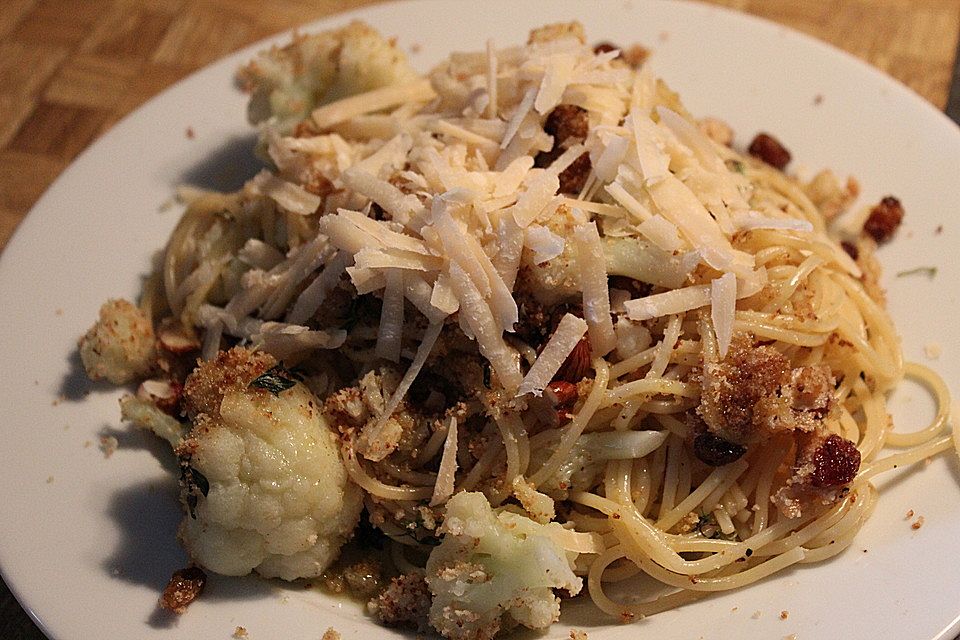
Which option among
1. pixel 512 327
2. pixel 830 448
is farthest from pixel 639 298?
pixel 830 448

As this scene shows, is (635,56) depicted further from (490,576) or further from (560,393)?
(490,576)

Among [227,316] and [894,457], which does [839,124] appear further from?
[227,316]

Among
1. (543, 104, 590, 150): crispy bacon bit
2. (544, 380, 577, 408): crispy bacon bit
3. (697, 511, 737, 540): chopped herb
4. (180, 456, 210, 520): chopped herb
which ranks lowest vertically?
(180, 456, 210, 520): chopped herb

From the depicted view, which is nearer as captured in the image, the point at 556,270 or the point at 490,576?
the point at 490,576

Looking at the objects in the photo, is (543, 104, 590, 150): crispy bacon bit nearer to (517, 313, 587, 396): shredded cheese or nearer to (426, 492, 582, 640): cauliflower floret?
(517, 313, 587, 396): shredded cheese

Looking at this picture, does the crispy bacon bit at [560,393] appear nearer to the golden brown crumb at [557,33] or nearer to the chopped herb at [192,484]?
the chopped herb at [192,484]

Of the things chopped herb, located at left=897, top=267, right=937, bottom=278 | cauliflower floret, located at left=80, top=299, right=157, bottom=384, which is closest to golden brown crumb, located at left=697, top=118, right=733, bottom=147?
chopped herb, located at left=897, top=267, right=937, bottom=278

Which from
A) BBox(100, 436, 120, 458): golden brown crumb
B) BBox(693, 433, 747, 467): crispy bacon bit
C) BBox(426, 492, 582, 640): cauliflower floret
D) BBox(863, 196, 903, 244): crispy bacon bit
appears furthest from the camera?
BBox(863, 196, 903, 244): crispy bacon bit

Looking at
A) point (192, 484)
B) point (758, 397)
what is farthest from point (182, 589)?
point (758, 397)
